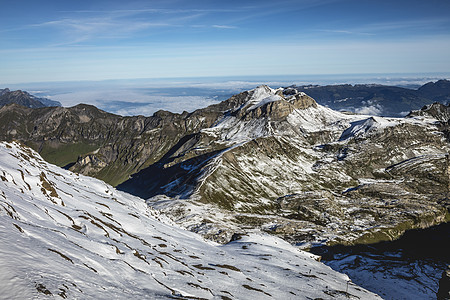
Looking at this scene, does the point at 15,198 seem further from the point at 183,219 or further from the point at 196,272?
the point at 183,219

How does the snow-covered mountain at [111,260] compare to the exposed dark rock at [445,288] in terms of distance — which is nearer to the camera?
the snow-covered mountain at [111,260]

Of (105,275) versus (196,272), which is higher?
(105,275)

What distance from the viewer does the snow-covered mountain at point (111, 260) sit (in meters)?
28.6

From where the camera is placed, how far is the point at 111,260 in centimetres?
4391

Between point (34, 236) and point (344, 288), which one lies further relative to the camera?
point (344, 288)

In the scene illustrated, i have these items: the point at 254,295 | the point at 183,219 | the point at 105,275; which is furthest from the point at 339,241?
the point at 105,275

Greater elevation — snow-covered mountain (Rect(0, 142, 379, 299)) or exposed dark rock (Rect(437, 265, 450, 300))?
snow-covered mountain (Rect(0, 142, 379, 299))

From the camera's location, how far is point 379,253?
186 m

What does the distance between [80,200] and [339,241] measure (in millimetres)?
177820

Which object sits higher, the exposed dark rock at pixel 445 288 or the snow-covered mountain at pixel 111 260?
the snow-covered mountain at pixel 111 260

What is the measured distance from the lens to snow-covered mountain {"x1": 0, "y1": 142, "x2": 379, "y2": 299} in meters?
28.6

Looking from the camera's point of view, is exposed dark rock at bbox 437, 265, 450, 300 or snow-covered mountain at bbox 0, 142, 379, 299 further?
exposed dark rock at bbox 437, 265, 450, 300

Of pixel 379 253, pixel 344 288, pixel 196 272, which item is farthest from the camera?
pixel 379 253

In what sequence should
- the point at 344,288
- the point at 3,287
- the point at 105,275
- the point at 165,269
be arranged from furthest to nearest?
the point at 344,288
the point at 165,269
the point at 105,275
the point at 3,287
